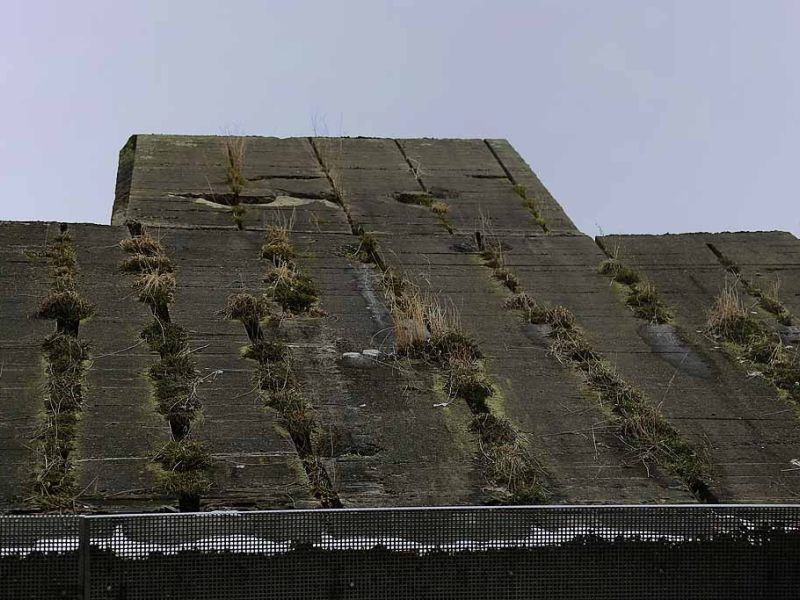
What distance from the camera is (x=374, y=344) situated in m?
6.62

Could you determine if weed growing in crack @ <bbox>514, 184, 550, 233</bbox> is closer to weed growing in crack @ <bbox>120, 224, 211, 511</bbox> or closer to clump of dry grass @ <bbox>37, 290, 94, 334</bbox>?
weed growing in crack @ <bbox>120, 224, 211, 511</bbox>

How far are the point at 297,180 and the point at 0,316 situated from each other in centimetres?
360

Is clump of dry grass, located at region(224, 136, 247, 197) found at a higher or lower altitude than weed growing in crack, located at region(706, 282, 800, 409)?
higher

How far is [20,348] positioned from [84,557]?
225 centimetres

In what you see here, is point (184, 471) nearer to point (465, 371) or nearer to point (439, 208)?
point (465, 371)

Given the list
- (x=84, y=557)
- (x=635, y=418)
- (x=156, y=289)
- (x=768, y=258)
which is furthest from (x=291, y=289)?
(x=768, y=258)

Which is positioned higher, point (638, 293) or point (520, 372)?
point (638, 293)

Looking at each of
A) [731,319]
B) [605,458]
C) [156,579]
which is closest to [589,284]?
[731,319]

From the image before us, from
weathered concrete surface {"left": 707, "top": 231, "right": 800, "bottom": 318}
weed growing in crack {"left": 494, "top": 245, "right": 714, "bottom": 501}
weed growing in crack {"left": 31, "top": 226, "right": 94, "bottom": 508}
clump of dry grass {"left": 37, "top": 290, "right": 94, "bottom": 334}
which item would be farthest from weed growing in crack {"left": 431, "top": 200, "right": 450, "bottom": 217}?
clump of dry grass {"left": 37, "top": 290, "right": 94, "bottom": 334}

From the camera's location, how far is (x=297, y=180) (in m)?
9.74

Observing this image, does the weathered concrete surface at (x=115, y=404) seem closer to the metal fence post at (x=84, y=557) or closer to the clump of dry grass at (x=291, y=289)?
the metal fence post at (x=84, y=557)

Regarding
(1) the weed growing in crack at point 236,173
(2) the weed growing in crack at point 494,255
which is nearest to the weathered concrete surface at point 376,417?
(2) the weed growing in crack at point 494,255

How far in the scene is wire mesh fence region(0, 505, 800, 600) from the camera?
423cm

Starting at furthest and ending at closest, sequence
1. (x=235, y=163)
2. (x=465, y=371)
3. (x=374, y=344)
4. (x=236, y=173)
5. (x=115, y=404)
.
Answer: (x=235, y=163) < (x=236, y=173) < (x=374, y=344) < (x=465, y=371) < (x=115, y=404)
